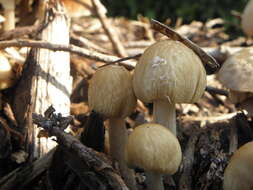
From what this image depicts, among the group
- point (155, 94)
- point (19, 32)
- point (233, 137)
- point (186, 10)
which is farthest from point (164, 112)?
point (186, 10)

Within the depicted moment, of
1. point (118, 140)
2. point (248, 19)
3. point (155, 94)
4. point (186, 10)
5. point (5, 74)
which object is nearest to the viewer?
point (155, 94)

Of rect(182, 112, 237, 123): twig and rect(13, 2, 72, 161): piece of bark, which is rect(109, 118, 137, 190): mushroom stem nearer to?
rect(13, 2, 72, 161): piece of bark

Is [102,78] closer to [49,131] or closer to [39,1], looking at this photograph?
[49,131]

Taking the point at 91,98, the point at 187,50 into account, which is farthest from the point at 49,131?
the point at 187,50

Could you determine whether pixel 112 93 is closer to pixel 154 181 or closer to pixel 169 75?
pixel 169 75

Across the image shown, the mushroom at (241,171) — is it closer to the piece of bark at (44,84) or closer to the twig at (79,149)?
the twig at (79,149)
